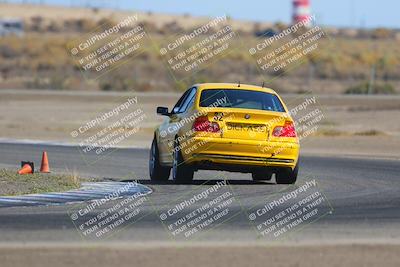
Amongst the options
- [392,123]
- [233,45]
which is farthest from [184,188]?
[233,45]

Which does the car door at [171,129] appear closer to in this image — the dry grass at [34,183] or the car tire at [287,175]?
the dry grass at [34,183]

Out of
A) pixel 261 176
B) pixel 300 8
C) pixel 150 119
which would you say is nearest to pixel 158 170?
pixel 261 176

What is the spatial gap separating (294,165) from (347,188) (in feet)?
2.78

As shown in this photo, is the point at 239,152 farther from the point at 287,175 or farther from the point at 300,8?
the point at 300,8

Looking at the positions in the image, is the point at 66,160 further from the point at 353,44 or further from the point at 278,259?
the point at 353,44

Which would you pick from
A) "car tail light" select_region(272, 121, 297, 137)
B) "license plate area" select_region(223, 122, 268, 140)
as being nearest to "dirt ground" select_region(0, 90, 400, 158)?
"car tail light" select_region(272, 121, 297, 137)

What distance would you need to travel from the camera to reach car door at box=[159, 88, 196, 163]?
18.7m

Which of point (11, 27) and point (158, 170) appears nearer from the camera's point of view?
point (158, 170)

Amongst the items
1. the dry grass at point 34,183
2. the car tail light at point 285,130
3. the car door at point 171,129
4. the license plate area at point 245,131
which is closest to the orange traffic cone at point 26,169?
the dry grass at point 34,183

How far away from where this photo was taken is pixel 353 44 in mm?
114562

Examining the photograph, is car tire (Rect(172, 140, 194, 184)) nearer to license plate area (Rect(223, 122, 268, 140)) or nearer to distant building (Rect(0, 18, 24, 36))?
license plate area (Rect(223, 122, 268, 140))

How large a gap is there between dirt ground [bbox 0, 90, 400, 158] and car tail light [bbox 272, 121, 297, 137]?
10.9 m

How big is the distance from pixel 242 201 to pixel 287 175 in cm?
262

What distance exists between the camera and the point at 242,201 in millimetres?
15938
